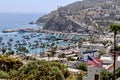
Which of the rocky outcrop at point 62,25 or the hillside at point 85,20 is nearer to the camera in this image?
the hillside at point 85,20

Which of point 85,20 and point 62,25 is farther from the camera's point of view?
point 85,20

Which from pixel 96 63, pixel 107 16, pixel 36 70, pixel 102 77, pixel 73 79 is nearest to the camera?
pixel 96 63

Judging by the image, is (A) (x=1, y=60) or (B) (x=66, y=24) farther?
(B) (x=66, y=24)

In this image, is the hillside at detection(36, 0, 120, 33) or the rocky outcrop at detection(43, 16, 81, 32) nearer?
the hillside at detection(36, 0, 120, 33)

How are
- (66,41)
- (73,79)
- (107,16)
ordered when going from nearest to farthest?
(73,79), (66,41), (107,16)

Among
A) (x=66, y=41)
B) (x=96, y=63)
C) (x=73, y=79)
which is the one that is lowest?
(x=66, y=41)

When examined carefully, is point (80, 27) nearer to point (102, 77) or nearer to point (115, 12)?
point (115, 12)

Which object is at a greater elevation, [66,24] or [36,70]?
[36,70]

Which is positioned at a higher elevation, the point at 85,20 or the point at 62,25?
the point at 85,20

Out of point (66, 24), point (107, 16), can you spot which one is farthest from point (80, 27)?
point (107, 16)
